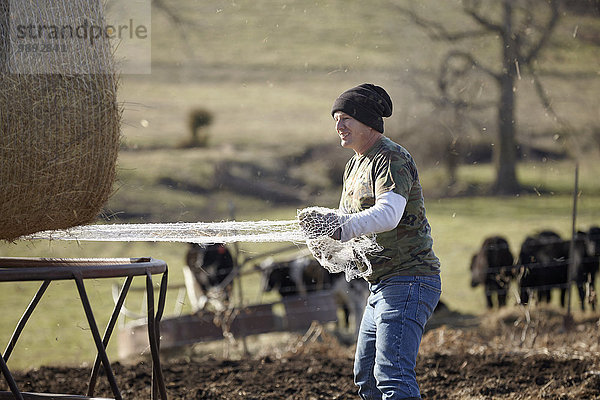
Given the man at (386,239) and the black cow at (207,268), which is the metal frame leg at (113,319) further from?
the black cow at (207,268)

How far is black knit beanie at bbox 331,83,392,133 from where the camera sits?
10.9ft

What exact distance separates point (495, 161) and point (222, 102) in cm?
1203

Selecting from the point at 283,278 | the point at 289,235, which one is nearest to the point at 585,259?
the point at 283,278

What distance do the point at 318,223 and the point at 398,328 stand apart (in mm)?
560

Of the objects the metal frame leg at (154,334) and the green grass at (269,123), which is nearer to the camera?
the metal frame leg at (154,334)

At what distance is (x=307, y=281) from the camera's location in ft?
28.0

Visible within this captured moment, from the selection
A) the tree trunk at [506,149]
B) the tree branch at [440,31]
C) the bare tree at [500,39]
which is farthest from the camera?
the tree trunk at [506,149]

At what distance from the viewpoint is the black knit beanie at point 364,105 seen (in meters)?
3.31

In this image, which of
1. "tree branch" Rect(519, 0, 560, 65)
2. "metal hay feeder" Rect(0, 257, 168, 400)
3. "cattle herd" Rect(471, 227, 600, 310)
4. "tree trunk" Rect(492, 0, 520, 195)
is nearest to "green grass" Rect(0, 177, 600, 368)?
"tree trunk" Rect(492, 0, 520, 195)

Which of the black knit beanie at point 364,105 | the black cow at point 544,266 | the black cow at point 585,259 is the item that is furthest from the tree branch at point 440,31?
the black knit beanie at point 364,105

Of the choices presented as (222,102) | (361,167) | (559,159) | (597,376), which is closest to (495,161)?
(559,159)

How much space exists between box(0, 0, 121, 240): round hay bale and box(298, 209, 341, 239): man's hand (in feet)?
2.99

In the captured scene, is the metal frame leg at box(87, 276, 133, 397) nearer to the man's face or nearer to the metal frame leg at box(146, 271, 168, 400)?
the metal frame leg at box(146, 271, 168, 400)

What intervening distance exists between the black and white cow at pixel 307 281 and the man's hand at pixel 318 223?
5.13 m
